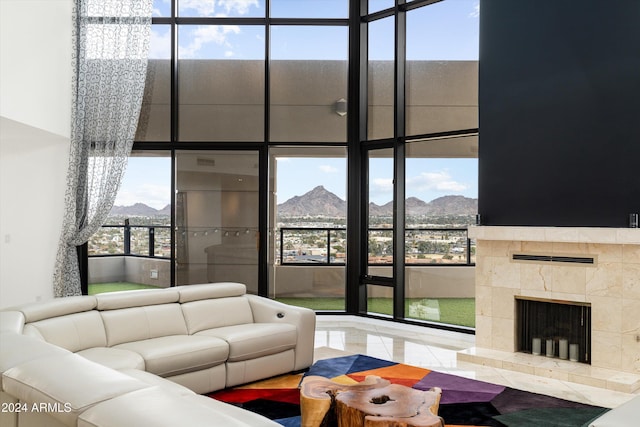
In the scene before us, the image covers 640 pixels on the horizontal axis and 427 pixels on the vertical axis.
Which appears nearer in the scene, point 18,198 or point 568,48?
point 568,48

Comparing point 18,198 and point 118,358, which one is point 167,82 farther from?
point 118,358

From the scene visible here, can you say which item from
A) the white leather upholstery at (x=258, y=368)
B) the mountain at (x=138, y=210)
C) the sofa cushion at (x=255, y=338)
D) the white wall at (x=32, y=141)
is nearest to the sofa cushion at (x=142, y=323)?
the sofa cushion at (x=255, y=338)

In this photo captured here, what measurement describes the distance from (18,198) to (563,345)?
236 inches

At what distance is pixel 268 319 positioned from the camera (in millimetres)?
5117

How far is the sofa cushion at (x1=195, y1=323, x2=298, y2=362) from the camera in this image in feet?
14.6

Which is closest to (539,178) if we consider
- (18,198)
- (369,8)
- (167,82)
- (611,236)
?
(611,236)

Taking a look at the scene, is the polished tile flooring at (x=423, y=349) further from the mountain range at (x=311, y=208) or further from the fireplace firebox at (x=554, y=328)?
the mountain range at (x=311, y=208)

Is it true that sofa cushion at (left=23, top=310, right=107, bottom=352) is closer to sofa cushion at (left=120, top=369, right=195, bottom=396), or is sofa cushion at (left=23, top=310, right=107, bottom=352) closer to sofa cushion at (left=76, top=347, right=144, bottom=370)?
sofa cushion at (left=76, top=347, right=144, bottom=370)

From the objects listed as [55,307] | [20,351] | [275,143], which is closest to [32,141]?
[275,143]

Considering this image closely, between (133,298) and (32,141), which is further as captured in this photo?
(32,141)

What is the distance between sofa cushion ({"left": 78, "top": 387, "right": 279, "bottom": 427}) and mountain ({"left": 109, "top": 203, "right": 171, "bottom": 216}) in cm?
572

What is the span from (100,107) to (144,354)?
13.7 ft

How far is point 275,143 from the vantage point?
7.47 m

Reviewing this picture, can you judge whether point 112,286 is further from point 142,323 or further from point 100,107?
point 142,323
